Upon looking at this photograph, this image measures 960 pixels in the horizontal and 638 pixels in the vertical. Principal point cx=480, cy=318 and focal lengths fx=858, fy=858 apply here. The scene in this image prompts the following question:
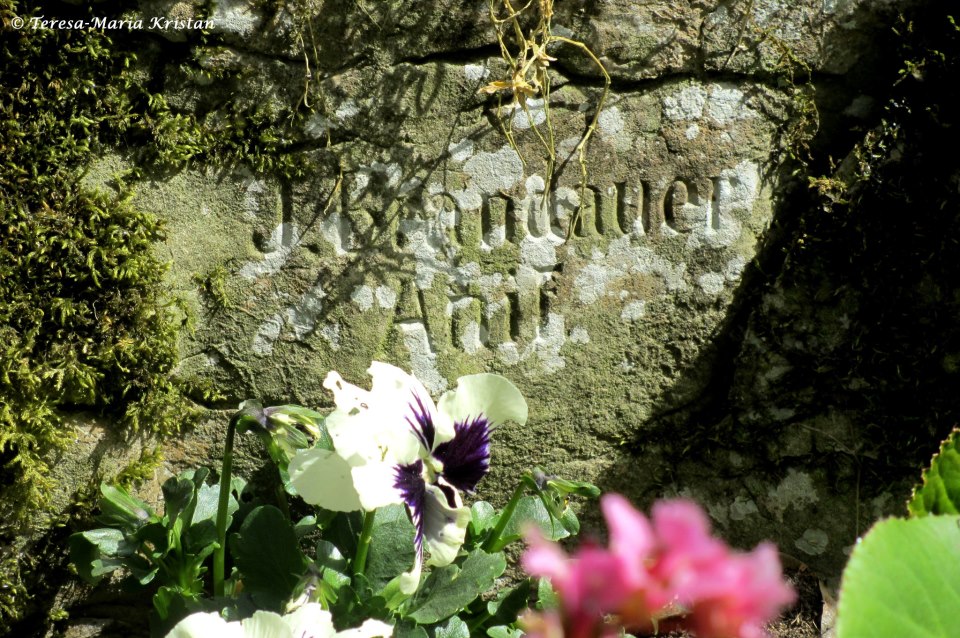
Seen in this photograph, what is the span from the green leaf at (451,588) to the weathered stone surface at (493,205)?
0.56 m

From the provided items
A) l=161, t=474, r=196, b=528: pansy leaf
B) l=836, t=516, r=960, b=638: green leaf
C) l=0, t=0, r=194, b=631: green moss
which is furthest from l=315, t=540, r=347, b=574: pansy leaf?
l=836, t=516, r=960, b=638: green leaf

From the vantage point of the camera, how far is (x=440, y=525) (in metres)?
1.32

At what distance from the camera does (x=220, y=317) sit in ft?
6.82

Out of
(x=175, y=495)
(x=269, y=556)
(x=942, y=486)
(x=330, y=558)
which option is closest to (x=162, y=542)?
(x=175, y=495)

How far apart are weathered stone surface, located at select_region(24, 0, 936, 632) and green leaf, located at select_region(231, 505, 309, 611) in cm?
53

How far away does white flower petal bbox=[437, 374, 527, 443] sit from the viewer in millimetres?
1403

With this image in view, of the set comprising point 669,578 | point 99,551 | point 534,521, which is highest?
point 669,578

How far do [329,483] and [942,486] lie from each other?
2.65 feet

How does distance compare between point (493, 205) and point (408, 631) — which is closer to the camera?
point (408, 631)

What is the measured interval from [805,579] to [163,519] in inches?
62.5

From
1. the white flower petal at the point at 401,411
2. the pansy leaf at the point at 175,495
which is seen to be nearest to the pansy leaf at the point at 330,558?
the pansy leaf at the point at 175,495

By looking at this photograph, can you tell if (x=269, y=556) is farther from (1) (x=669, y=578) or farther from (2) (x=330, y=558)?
(1) (x=669, y=578)

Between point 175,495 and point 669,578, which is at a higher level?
point 669,578

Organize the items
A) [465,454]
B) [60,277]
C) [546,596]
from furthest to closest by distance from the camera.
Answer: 1. [60,277]
2. [546,596]
3. [465,454]
